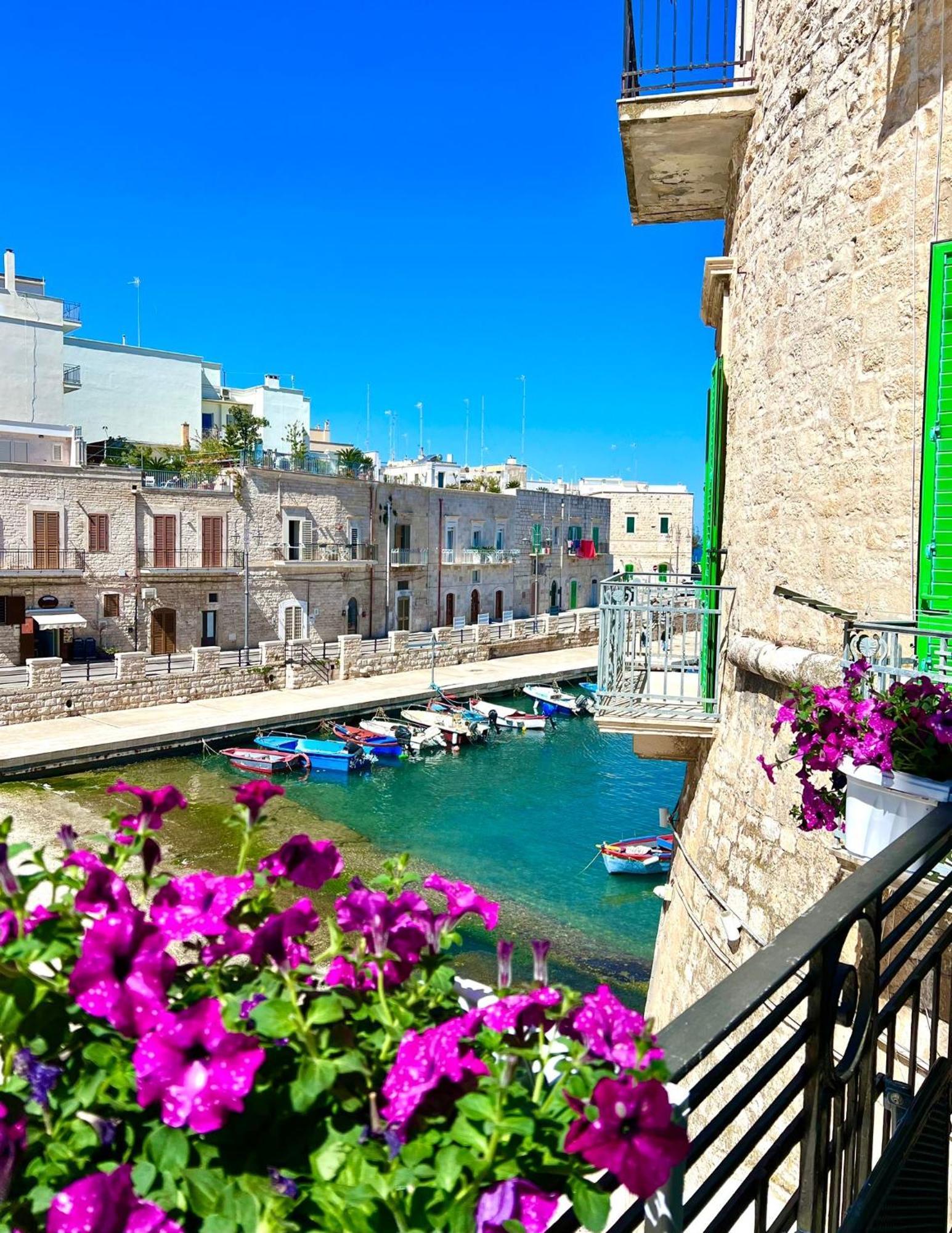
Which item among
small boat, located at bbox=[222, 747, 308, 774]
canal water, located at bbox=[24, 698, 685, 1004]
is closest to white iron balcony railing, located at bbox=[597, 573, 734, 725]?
Result: canal water, located at bbox=[24, 698, 685, 1004]

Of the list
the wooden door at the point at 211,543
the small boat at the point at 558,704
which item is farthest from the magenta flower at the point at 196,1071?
the wooden door at the point at 211,543

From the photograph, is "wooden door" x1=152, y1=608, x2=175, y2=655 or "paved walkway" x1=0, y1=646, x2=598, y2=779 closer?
"paved walkway" x1=0, y1=646, x2=598, y2=779

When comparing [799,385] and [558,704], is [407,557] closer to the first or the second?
[558,704]

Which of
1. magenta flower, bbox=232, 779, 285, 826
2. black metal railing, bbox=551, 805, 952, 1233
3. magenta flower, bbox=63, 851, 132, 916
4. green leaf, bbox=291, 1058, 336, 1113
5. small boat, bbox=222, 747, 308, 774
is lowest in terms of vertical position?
small boat, bbox=222, 747, 308, 774

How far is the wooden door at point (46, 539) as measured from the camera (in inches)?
1175

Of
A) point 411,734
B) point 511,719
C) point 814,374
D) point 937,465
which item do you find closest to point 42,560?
point 411,734

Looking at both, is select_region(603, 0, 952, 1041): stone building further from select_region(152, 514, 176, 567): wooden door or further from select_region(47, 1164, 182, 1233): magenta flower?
select_region(152, 514, 176, 567): wooden door

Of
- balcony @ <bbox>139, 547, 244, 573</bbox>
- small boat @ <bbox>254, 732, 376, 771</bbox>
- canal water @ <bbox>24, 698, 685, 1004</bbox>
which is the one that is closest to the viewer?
canal water @ <bbox>24, 698, 685, 1004</bbox>

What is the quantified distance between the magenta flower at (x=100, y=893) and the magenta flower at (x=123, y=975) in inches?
4.2

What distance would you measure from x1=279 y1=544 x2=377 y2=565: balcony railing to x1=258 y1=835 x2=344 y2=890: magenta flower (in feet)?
118

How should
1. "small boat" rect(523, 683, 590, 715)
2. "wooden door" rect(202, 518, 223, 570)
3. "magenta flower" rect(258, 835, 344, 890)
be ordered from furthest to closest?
"small boat" rect(523, 683, 590, 715) < "wooden door" rect(202, 518, 223, 570) < "magenta flower" rect(258, 835, 344, 890)

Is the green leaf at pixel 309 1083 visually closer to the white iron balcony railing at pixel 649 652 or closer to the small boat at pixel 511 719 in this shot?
the white iron balcony railing at pixel 649 652

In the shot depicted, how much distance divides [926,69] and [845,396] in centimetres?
148

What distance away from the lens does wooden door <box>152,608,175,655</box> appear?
108ft
